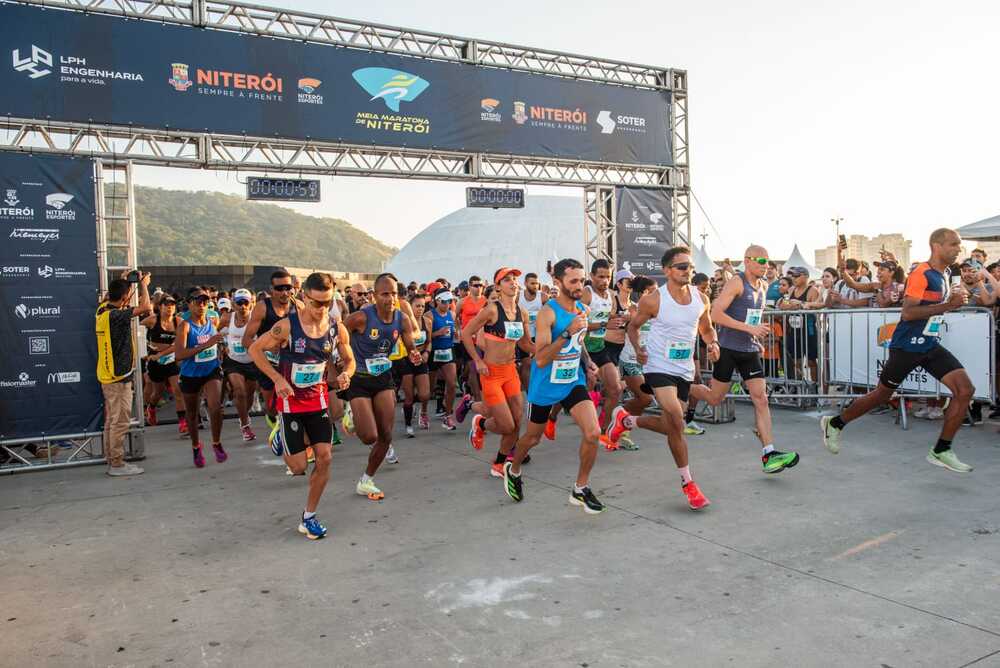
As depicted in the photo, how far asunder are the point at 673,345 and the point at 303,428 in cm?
300

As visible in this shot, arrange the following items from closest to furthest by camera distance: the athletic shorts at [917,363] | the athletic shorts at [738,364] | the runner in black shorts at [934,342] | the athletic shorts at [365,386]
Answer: the runner in black shorts at [934,342] < the athletic shorts at [917,363] < the athletic shorts at [365,386] < the athletic shorts at [738,364]

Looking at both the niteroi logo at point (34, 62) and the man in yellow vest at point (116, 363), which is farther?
the niteroi logo at point (34, 62)

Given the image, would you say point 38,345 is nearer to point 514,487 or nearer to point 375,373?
point 375,373

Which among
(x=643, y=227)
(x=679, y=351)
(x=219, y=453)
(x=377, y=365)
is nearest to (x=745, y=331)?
(x=679, y=351)

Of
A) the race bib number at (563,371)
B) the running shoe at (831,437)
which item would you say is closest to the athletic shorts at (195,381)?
the race bib number at (563,371)

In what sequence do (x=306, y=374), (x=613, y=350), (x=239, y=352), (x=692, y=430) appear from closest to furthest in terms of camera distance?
(x=306, y=374)
(x=613, y=350)
(x=692, y=430)
(x=239, y=352)

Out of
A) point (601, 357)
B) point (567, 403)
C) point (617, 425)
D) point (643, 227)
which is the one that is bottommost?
point (617, 425)

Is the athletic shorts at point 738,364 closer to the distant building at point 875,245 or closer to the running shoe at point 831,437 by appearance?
the running shoe at point 831,437

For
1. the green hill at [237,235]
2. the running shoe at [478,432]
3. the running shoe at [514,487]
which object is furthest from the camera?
the green hill at [237,235]

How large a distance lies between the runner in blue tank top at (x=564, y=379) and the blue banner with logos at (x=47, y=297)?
545 centimetres

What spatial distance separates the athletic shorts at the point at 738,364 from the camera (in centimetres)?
669

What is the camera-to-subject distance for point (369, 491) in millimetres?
6312

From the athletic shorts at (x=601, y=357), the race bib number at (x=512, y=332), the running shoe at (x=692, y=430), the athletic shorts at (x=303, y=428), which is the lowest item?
the running shoe at (x=692, y=430)

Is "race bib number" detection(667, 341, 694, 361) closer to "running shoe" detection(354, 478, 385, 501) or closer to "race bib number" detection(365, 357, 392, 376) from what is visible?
"race bib number" detection(365, 357, 392, 376)
